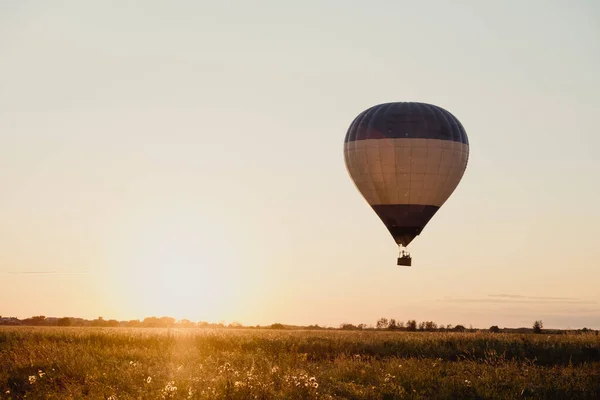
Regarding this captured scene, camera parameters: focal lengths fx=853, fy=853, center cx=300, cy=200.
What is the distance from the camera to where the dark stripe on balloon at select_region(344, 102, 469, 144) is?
52.6 meters

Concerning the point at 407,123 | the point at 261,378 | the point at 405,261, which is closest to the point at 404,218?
the point at 405,261

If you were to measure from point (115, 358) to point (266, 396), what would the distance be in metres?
12.2

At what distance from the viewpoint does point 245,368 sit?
26625 mm

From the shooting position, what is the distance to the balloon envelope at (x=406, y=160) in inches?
2072

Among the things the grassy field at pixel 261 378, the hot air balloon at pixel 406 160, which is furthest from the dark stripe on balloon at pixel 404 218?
the grassy field at pixel 261 378

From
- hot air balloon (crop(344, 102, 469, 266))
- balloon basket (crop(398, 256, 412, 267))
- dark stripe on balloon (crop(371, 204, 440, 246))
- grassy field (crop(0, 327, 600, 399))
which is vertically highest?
hot air balloon (crop(344, 102, 469, 266))

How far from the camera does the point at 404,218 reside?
54312 millimetres

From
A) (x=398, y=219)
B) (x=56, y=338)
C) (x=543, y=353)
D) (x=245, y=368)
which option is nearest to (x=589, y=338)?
(x=543, y=353)

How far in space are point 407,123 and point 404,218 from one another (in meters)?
6.12

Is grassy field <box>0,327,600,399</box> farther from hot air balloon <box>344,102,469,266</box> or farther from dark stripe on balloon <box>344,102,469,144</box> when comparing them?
dark stripe on balloon <box>344,102,469,144</box>

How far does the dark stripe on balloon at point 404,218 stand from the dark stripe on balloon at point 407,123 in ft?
15.0

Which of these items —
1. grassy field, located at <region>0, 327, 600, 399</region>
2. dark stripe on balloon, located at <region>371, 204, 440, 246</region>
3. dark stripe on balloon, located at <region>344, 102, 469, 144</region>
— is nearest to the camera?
grassy field, located at <region>0, 327, 600, 399</region>

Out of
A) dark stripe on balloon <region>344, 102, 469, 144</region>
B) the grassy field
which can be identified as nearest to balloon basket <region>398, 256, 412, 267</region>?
dark stripe on balloon <region>344, 102, 469, 144</region>

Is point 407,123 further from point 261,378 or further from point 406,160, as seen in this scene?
point 261,378
